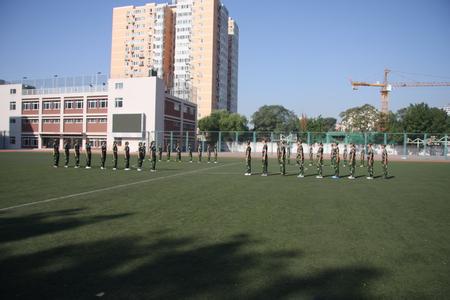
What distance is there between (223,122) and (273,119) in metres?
24.5

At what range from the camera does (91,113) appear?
6375 cm

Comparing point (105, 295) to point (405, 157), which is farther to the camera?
point (405, 157)

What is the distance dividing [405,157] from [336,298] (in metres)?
45.8

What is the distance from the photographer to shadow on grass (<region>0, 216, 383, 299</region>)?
4137 mm

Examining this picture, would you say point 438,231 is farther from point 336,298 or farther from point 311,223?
point 336,298

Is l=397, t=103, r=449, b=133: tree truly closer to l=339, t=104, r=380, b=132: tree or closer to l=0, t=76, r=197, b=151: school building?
l=339, t=104, r=380, b=132: tree

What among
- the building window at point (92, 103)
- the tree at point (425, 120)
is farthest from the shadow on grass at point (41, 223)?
the tree at point (425, 120)

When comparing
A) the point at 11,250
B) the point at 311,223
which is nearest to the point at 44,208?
the point at 11,250

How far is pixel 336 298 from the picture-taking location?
4.07m

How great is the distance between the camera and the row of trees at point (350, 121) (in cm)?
6431

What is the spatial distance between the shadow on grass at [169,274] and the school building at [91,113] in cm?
5014

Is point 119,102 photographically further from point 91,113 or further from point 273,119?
point 273,119

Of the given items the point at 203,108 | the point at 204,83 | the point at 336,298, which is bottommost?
the point at 336,298

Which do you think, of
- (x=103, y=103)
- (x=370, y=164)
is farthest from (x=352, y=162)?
(x=103, y=103)
